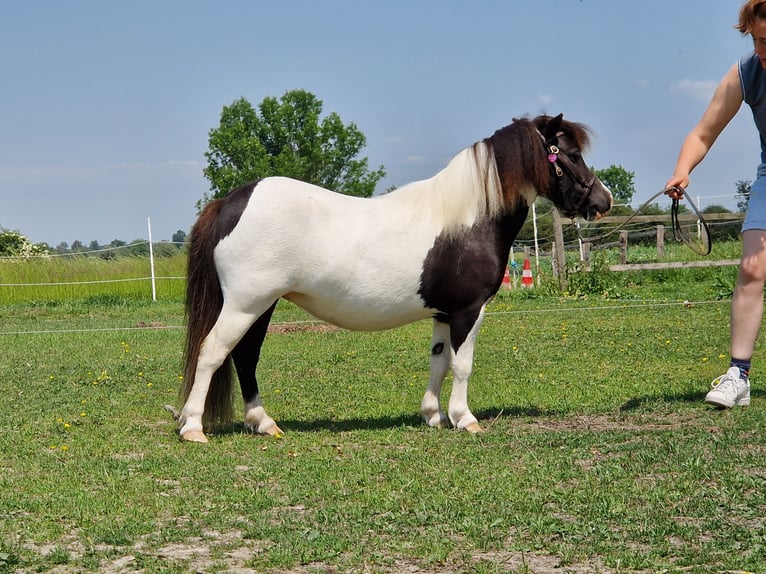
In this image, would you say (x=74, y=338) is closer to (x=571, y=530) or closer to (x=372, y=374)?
(x=372, y=374)

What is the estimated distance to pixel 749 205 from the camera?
5949 mm

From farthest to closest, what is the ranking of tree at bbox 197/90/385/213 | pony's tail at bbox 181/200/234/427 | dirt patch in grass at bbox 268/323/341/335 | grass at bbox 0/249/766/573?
tree at bbox 197/90/385/213
dirt patch in grass at bbox 268/323/341/335
pony's tail at bbox 181/200/234/427
grass at bbox 0/249/766/573

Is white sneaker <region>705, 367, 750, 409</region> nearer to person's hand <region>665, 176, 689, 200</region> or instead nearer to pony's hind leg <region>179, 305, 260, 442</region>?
person's hand <region>665, 176, 689, 200</region>

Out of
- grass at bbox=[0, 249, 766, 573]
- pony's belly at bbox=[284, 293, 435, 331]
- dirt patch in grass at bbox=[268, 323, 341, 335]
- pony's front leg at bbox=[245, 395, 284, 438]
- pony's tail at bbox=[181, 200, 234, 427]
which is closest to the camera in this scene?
grass at bbox=[0, 249, 766, 573]

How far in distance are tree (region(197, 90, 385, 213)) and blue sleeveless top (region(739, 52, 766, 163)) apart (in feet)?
158

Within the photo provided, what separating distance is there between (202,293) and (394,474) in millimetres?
2017

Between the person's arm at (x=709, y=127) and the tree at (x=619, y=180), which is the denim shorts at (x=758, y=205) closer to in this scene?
the person's arm at (x=709, y=127)

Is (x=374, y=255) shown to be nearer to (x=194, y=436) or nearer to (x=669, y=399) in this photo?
(x=194, y=436)

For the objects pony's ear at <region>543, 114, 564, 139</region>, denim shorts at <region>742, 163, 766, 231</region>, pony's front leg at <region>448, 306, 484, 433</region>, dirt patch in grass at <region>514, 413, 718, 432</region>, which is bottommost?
dirt patch in grass at <region>514, 413, 718, 432</region>

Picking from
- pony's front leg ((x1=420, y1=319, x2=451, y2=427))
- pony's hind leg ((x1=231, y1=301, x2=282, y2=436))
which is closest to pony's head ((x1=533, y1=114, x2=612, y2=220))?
pony's front leg ((x1=420, y1=319, x2=451, y2=427))

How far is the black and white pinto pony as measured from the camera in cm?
567

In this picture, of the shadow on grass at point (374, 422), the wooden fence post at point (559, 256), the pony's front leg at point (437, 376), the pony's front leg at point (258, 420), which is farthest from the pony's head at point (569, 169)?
the wooden fence post at point (559, 256)

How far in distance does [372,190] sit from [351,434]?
52.8 m

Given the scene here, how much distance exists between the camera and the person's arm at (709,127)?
5.98m
